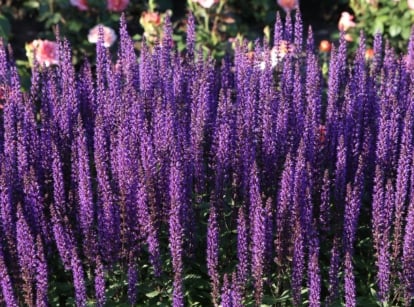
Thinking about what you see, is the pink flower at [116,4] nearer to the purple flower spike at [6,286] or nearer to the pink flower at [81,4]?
the pink flower at [81,4]

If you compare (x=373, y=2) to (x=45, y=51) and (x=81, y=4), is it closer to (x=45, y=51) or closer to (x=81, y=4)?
(x=81, y=4)

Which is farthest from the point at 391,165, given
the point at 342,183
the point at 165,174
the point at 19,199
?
the point at 19,199

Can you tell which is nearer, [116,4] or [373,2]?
[116,4]

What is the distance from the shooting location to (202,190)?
4414 mm

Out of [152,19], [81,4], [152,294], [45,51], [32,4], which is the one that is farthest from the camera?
[32,4]

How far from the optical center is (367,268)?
14.3 feet

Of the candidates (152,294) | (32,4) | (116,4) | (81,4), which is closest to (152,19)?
(116,4)

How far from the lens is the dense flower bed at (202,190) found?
3.76 meters

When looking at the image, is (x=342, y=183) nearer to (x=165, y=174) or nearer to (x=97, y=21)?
(x=165, y=174)

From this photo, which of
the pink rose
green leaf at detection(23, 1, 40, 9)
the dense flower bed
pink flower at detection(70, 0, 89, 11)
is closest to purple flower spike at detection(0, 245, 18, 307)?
the dense flower bed

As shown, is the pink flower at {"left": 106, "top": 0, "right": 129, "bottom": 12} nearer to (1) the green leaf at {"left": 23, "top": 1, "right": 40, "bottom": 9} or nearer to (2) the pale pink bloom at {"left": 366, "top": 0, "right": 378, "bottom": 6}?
(1) the green leaf at {"left": 23, "top": 1, "right": 40, "bottom": 9}

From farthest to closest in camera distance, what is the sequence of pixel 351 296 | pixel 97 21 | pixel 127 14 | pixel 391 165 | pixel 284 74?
pixel 127 14, pixel 97 21, pixel 284 74, pixel 391 165, pixel 351 296

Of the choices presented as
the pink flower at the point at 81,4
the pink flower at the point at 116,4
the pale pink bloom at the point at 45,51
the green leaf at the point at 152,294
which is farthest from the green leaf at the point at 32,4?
the green leaf at the point at 152,294

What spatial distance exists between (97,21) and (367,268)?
5.69 metres
